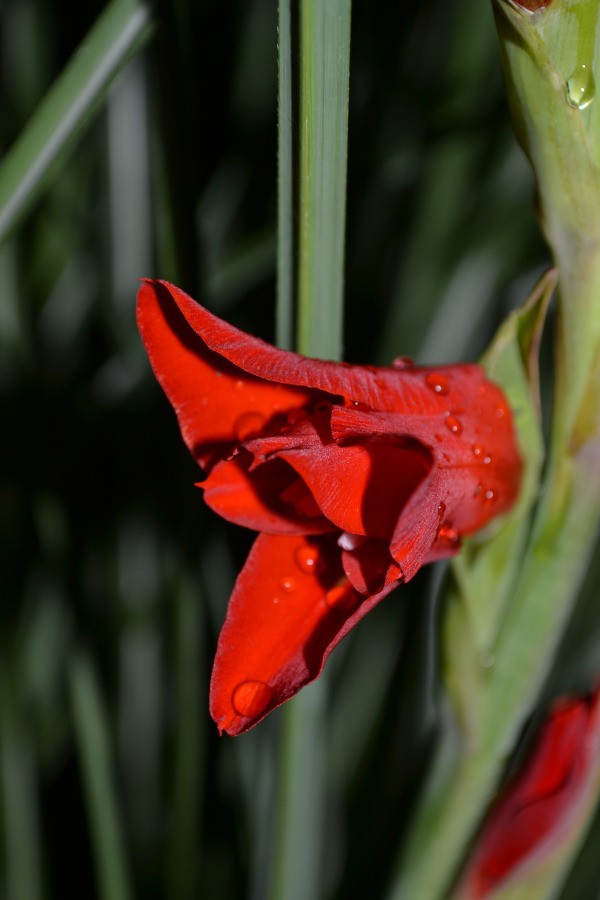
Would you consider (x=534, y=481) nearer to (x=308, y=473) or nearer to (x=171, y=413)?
(x=308, y=473)

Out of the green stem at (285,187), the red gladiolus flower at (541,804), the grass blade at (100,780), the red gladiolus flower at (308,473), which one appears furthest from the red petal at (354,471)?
the grass blade at (100,780)

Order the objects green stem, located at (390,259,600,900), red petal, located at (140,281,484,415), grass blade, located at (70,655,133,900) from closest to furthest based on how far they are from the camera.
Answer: red petal, located at (140,281,484,415), green stem, located at (390,259,600,900), grass blade, located at (70,655,133,900)

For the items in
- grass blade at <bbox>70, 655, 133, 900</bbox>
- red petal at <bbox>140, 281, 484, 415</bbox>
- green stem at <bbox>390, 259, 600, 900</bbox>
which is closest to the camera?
red petal at <bbox>140, 281, 484, 415</bbox>

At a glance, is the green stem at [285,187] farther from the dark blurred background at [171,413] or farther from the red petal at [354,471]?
the dark blurred background at [171,413]

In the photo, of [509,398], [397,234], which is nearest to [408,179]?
[397,234]

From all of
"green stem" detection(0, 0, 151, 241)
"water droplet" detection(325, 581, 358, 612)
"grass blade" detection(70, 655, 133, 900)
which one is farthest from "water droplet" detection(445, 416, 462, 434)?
"grass blade" detection(70, 655, 133, 900)

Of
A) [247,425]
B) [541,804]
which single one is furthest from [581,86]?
[541,804]

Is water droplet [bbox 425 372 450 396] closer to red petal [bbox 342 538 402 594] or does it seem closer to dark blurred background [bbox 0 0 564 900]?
red petal [bbox 342 538 402 594]
